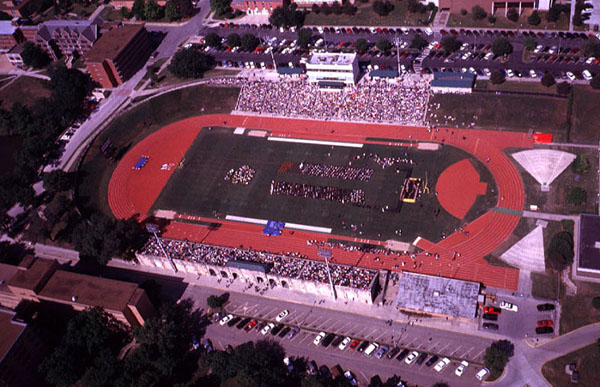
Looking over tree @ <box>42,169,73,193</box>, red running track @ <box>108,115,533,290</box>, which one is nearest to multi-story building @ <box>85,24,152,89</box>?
red running track @ <box>108,115,533,290</box>

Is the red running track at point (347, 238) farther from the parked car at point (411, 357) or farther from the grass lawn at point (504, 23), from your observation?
the grass lawn at point (504, 23)

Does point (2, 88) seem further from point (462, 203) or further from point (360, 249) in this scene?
point (462, 203)

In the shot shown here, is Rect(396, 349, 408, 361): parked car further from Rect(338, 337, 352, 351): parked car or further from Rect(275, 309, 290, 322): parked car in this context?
Rect(275, 309, 290, 322): parked car

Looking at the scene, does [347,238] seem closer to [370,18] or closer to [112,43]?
[370,18]

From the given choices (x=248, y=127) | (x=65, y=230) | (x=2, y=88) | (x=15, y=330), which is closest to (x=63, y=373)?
(x=15, y=330)

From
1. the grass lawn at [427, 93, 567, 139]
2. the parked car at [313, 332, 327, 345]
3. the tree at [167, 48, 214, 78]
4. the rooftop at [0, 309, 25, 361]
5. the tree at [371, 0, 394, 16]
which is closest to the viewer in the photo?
the rooftop at [0, 309, 25, 361]

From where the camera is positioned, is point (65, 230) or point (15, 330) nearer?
point (15, 330)
